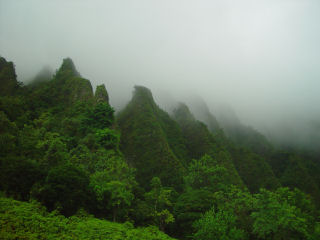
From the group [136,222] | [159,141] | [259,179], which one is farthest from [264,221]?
[259,179]

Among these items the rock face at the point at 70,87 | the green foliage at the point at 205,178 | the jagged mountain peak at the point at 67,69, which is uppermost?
the jagged mountain peak at the point at 67,69

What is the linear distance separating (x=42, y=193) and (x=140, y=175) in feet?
126

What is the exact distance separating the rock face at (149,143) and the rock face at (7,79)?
30001mm

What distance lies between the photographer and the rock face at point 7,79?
6034 cm

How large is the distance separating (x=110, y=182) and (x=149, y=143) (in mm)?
40769

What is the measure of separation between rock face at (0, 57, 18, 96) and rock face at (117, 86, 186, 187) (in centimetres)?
3000

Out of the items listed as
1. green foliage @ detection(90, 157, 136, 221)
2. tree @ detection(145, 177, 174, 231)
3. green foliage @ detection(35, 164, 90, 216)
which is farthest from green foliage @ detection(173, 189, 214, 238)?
green foliage @ detection(35, 164, 90, 216)

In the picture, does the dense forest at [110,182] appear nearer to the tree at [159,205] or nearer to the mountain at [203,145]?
the tree at [159,205]

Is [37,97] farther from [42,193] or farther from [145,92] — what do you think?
[42,193]

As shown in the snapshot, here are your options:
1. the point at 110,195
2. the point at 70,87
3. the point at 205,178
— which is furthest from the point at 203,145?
the point at 110,195

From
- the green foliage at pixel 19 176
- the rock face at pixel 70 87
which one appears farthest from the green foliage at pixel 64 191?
the rock face at pixel 70 87

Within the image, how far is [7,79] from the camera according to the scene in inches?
2484

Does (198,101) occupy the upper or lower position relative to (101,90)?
upper

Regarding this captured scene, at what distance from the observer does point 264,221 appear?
25828 millimetres
